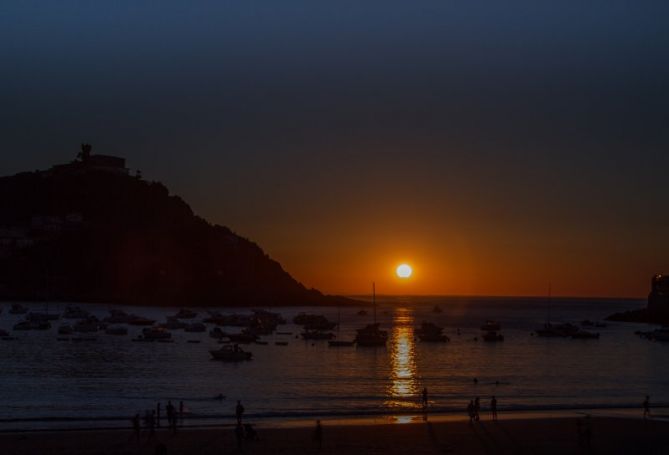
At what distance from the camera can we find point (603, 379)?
7250 cm

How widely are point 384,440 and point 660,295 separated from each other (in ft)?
524

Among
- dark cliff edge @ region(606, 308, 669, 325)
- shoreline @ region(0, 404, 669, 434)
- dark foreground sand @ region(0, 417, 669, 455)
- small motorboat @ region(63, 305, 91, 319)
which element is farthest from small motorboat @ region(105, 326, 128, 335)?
dark cliff edge @ region(606, 308, 669, 325)

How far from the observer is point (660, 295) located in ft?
594

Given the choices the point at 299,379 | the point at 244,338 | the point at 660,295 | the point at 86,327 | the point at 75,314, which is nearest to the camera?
the point at 299,379

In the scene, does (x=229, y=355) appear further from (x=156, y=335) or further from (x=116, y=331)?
(x=116, y=331)

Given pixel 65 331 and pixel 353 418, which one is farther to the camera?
pixel 65 331

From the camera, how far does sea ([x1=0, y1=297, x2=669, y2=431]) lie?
49406mm

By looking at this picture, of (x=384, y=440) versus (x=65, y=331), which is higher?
(x=65, y=331)

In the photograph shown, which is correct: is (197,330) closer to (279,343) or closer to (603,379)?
(279,343)

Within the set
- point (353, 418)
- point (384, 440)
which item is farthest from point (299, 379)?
point (384, 440)

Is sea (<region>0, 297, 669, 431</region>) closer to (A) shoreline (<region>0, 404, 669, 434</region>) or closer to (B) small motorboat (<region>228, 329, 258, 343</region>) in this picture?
(A) shoreline (<region>0, 404, 669, 434</region>)

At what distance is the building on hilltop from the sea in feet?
224

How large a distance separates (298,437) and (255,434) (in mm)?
2115

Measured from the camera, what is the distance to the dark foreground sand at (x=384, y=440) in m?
35.5
